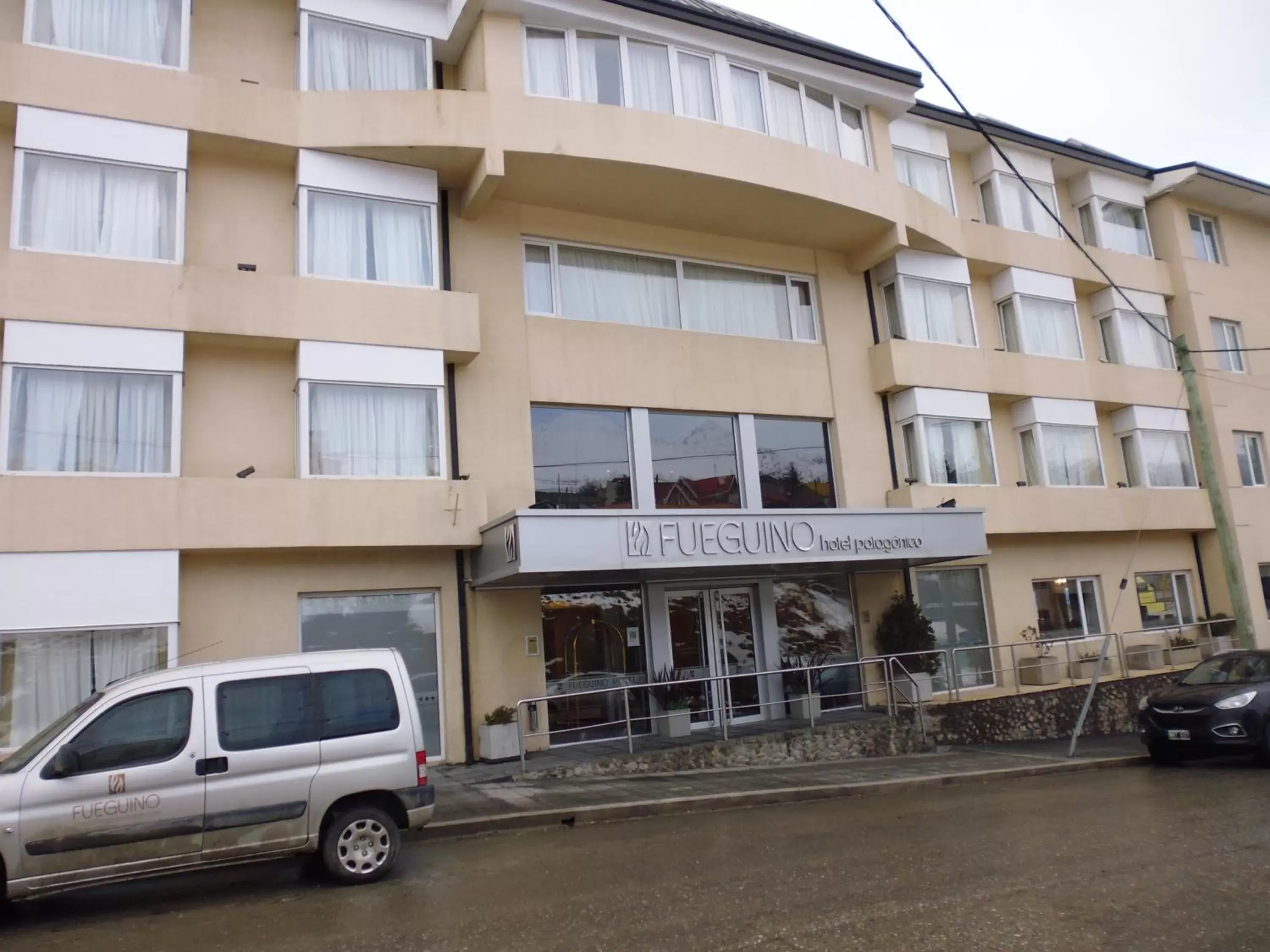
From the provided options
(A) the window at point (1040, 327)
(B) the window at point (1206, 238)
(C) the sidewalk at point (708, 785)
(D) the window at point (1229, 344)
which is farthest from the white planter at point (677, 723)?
(B) the window at point (1206, 238)

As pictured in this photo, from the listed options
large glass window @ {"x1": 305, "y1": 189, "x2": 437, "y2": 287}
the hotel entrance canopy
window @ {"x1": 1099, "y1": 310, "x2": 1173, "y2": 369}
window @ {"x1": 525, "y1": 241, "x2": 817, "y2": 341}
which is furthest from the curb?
window @ {"x1": 1099, "y1": 310, "x2": 1173, "y2": 369}

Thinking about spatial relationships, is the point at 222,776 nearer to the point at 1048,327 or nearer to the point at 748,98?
the point at 748,98

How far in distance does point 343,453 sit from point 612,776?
566 centimetres

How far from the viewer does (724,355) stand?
16547mm

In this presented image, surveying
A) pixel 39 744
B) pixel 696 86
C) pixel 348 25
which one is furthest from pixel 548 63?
pixel 39 744

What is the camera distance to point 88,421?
38.9 feet

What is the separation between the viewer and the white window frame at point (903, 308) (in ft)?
60.1

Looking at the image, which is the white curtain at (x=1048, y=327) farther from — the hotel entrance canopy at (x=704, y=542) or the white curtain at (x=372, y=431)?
the white curtain at (x=372, y=431)

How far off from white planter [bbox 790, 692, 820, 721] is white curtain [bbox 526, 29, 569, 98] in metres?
10.3

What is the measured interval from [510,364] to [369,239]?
8.95 feet

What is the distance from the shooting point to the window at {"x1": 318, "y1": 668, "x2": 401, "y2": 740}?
26.0 ft

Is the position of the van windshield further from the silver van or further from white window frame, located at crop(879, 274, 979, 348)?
white window frame, located at crop(879, 274, 979, 348)

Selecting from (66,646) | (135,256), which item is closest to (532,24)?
(135,256)

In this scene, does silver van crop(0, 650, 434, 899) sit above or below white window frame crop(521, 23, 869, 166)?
below
